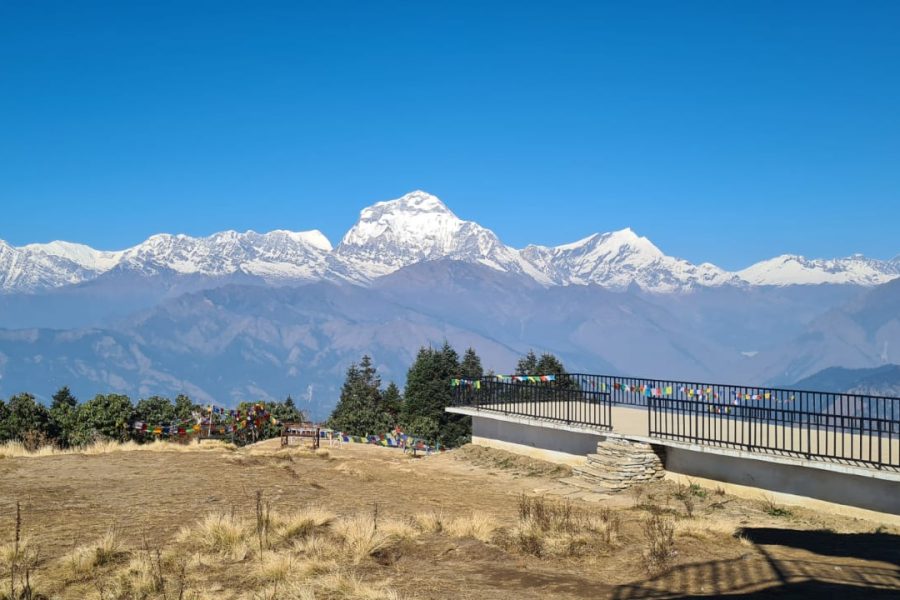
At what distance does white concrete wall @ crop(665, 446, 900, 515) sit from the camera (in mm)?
15586

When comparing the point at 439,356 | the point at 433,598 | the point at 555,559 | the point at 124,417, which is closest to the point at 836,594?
the point at 555,559

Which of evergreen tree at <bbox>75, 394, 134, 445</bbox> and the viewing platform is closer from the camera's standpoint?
the viewing platform

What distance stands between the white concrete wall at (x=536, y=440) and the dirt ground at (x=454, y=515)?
0.55 metres

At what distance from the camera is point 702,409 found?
67.7 ft

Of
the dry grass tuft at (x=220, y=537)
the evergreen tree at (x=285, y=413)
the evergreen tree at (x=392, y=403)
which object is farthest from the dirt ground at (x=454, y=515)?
the evergreen tree at (x=392, y=403)

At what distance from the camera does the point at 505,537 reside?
12805mm

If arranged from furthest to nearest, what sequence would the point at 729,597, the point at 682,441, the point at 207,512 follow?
the point at 682,441 < the point at 207,512 < the point at 729,597

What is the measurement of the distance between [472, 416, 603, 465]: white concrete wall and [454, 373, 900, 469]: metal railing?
17.8 inches

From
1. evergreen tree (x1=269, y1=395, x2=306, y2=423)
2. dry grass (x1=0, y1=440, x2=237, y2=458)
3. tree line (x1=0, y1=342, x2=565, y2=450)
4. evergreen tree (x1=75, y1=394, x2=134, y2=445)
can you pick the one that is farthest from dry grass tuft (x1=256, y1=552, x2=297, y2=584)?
evergreen tree (x1=269, y1=395, x2=306, y2=423)

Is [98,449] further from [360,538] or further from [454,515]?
[360,538]

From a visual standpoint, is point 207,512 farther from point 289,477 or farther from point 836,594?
point 836,594

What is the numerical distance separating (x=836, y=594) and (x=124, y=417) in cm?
3445

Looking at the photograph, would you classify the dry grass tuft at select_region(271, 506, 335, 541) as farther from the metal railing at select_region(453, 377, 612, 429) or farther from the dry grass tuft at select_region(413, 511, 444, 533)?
the metal railing at select_region(453, 377, 612, 429)

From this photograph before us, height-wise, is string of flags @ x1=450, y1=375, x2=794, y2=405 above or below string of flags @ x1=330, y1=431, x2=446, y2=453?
above
